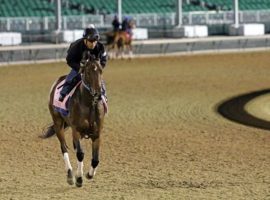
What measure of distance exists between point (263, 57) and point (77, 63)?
74.5 ft

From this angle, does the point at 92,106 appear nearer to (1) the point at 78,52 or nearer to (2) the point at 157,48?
(1) the point at 78,52

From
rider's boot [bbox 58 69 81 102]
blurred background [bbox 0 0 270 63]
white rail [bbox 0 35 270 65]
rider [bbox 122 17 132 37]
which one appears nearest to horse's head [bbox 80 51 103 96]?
rider's boot [bbox 58 69 81 102]

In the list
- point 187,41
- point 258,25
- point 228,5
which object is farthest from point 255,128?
point 228,5

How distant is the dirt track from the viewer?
9.38 m

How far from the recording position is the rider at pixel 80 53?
9023 mm

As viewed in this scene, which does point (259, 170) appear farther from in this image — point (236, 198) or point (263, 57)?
point (263, 57)

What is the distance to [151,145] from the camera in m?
12.9

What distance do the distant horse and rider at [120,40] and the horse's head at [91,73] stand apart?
891 inches

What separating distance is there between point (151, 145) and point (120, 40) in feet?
62.5

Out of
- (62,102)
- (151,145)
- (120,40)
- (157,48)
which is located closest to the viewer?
(62,102)

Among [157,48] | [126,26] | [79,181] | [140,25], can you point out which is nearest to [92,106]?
[79,181]

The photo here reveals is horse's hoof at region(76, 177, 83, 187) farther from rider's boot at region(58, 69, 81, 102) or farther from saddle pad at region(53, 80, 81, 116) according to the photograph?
rider's boot at region(58, 69, 81, 102)

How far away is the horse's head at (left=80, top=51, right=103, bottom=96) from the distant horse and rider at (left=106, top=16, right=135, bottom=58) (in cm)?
2262

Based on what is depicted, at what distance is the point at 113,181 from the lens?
988 centimetres
